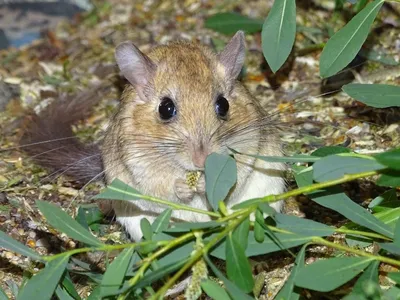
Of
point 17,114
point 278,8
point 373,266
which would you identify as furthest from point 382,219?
point 17,114

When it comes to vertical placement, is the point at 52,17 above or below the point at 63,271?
below

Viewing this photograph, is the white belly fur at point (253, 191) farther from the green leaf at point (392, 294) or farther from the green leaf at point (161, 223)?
the green leaf at point (392, 294)

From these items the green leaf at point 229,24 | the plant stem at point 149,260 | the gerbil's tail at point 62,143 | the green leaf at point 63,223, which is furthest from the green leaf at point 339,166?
the green leaf at point 229,24

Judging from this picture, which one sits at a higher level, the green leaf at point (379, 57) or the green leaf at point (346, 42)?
the green leaf at point (346, 42)

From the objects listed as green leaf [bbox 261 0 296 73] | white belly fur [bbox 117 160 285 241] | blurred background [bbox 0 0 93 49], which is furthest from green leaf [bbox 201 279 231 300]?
blurred background [bbox 0 0 93 49]

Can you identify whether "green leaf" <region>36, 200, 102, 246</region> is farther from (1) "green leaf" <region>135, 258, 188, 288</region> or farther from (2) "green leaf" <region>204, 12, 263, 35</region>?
(2) "green leaf" <region>204, 12, 263, 35</region>

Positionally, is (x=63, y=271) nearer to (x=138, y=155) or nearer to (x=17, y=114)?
(x=138, y=155)

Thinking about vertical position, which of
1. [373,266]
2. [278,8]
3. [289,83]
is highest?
[278,8]
